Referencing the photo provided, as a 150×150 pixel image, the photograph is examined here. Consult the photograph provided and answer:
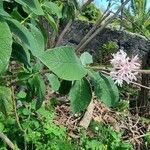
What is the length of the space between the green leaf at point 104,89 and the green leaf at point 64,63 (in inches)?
2.9

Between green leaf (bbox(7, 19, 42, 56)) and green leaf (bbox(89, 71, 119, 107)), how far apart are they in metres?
0.14

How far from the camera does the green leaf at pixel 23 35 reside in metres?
0.91

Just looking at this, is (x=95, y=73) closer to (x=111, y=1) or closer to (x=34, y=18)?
(x=34, y=18)

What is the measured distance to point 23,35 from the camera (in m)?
0.93

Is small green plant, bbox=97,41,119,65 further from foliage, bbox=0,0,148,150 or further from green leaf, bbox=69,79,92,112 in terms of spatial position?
green leaf, bbox=69,79,92,112

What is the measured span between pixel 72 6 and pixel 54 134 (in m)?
1.90

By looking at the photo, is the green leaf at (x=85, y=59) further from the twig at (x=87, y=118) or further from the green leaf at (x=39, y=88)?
the twig at (x=87, y=118)

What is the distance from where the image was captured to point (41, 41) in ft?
3.56

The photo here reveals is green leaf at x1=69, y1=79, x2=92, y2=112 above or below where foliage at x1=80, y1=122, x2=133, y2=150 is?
above

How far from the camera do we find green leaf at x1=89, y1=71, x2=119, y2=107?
40.7 inches

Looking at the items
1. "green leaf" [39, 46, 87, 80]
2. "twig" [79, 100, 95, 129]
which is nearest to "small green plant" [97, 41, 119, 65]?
"twig" [79, 100, 95, 129]

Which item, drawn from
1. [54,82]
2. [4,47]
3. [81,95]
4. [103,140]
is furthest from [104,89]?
[103,140]

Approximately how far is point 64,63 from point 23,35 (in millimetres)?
103

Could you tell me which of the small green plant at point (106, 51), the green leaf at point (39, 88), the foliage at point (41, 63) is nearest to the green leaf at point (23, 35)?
the foliage at point (41, 63)
